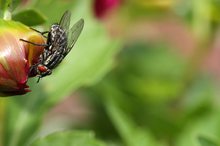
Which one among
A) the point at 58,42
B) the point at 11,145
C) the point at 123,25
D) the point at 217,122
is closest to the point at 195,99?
the point at 123,25

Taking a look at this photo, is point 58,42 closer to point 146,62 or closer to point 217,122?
point 217,122

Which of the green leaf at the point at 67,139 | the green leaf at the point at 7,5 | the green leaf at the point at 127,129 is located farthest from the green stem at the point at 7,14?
the green leaf at the point at 127,129

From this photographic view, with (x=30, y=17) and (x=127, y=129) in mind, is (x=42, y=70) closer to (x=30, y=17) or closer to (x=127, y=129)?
(x=30, y=17)

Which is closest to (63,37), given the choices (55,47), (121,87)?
(55,47)

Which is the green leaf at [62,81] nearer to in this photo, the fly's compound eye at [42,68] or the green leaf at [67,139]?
the green leaf at [67,139]

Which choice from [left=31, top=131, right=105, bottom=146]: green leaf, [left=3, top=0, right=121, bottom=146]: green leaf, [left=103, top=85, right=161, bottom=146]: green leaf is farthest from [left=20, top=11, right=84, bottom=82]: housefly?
[left=103, top=85, right=161, bottom=146]: green leaf
